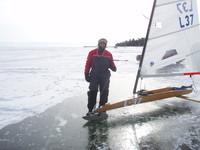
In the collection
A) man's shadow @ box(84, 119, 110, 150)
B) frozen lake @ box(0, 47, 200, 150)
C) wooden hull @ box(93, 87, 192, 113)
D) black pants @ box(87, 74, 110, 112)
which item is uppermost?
black pants @ box(87, 74, 110, 112)

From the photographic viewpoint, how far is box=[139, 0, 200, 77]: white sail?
397 cm

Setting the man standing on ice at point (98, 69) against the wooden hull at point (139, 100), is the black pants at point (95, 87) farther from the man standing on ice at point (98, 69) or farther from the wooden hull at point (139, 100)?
the wooden hull at point (139, 100)

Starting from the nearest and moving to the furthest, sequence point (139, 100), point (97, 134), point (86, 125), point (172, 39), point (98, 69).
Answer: point (97, 134) → point (86, 125) → point (98, 69) → point (139, 100) → point (172, 39)

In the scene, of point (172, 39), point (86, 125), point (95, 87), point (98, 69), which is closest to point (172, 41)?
point (172, 39)

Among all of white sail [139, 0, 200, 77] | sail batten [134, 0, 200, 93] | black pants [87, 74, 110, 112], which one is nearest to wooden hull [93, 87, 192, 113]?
black pants [87, 74, 110, 112]

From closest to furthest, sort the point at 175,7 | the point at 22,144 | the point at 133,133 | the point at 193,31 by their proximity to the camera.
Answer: the point at 22,144
the point at 133,133
the point at 175,7
the point at 193,31

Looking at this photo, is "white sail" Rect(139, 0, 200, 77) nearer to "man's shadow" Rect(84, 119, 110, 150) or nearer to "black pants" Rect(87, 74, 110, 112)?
"black pants" Rect(87, 74, 110, 112)

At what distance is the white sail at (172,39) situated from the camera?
13.0 ft

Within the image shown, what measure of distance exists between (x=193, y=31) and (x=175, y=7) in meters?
0.82

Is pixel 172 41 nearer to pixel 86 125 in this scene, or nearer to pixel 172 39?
pixel 172 39

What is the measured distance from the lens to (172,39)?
14.0 feet

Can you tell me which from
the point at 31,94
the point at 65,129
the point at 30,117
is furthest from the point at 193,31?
the point at 31,94

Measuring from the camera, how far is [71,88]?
6098mm

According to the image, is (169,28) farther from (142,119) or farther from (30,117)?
(30,117)
